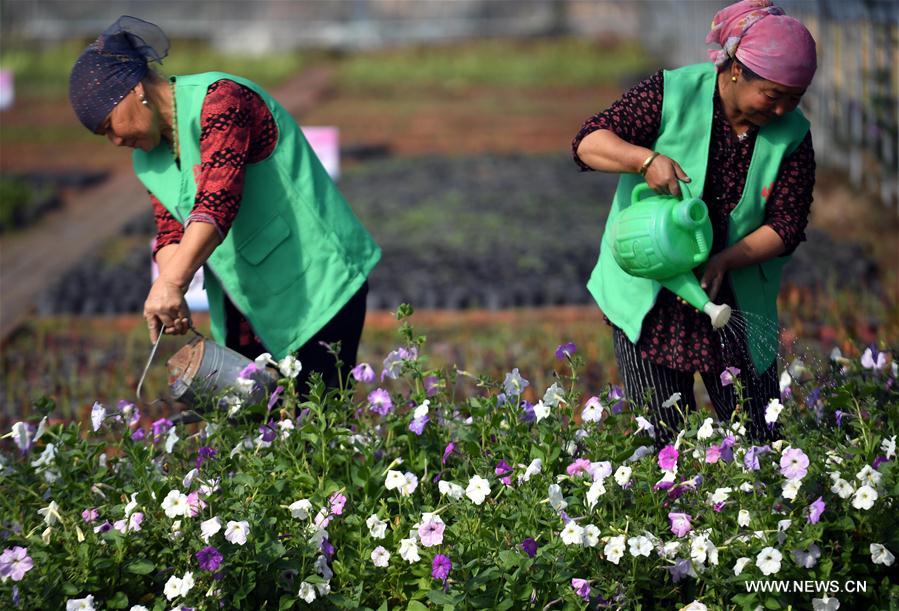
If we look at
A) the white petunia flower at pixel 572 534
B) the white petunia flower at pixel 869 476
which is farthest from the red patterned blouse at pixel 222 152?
the white petunia flower at pixel 869 476

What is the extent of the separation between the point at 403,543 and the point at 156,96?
1235mm

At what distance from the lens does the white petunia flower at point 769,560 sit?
255cm

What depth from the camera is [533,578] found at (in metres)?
2.69

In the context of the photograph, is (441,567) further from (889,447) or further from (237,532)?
(889,447)

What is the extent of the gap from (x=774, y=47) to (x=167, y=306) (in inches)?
57.9

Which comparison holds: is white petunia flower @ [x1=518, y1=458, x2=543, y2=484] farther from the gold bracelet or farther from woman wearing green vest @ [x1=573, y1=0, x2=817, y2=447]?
the gold bracelet

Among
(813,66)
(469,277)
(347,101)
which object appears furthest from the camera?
(347,101)

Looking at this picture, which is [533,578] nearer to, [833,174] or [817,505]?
[817,505]

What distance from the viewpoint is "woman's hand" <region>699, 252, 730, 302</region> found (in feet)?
10.1

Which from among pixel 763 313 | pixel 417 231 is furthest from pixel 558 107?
pixel 763 313

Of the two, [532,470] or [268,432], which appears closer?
[532,470]

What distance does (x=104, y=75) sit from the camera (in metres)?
3.01

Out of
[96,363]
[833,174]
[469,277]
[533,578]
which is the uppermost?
[533,578]

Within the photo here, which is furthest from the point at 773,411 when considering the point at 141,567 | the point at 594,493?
the point at 141,567
